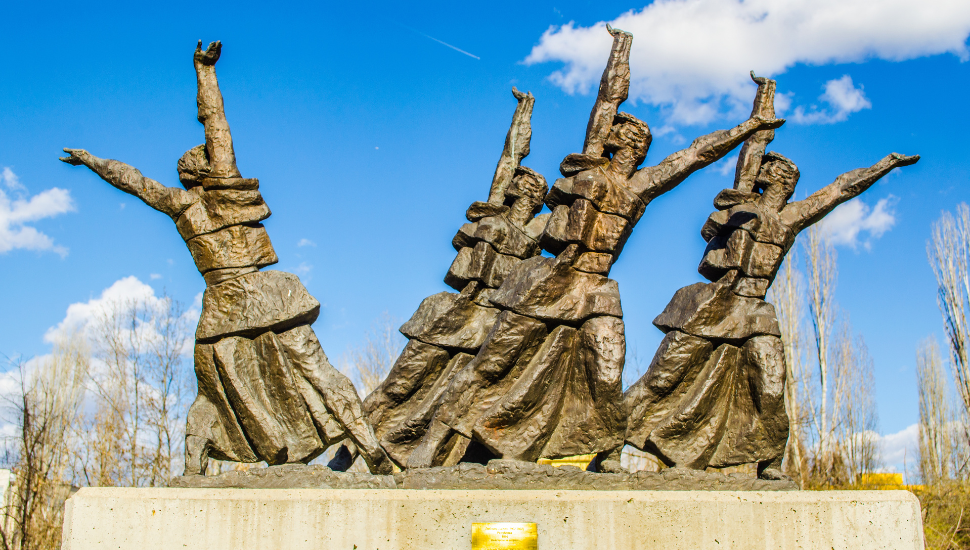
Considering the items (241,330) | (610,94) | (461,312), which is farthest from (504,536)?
(610,94)

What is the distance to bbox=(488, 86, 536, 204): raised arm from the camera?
25.0ft

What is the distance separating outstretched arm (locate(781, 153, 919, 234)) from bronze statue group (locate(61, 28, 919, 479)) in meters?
0.01

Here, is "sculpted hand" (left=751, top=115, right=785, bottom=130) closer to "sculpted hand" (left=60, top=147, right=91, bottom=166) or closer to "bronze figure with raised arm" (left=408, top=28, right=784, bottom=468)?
"bronze figure with raised arm" (left=408, top=28, right=784, bottom=468)

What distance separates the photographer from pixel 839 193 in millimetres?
6652

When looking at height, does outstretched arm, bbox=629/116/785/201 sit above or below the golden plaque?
above

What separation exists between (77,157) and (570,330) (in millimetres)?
3855

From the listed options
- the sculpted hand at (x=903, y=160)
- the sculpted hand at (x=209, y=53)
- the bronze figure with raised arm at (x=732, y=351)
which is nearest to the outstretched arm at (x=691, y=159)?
the bronze figure with raised arm at (x=732, y=351)

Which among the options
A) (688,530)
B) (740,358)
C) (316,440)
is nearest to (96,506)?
(316,440)

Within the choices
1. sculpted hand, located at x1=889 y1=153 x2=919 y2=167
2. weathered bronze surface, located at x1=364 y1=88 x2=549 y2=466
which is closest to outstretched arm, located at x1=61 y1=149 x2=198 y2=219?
weathered bronze surface, located at x1=364 y1=88 x2=549 y2=466

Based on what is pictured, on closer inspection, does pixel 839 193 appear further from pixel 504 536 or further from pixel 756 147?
pixel 504 536

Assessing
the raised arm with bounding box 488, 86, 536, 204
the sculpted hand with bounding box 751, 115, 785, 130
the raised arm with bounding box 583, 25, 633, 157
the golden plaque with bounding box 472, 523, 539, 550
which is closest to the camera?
the golden plaque with bounding box 472, 523, 539, 550

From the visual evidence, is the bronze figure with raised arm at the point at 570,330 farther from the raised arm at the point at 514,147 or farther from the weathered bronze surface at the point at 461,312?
the raised arm at the point at 514,147

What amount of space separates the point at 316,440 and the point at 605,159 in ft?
9.80

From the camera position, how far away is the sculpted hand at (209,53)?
582 cm
